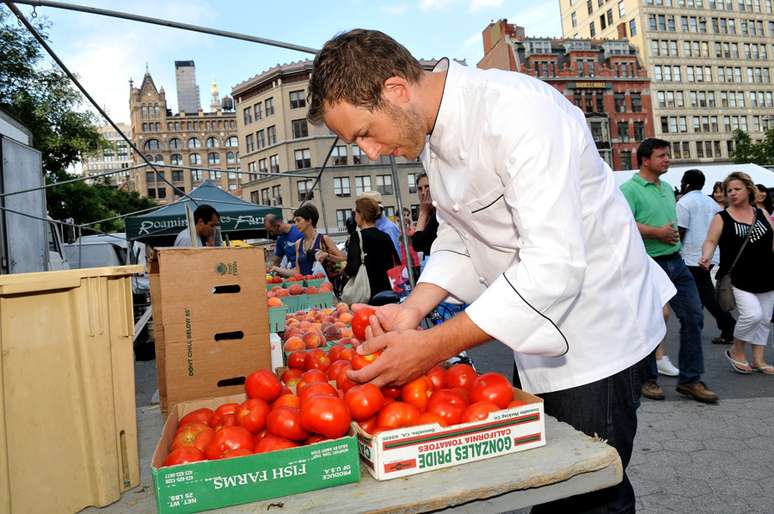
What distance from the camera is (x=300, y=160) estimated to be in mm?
56938

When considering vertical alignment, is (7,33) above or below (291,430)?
above

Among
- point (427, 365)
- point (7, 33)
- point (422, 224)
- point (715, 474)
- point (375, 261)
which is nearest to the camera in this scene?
point (427, 365)

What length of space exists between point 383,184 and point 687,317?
171 feet

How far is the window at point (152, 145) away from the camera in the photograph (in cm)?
9356

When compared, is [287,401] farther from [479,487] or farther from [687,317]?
[687,317]

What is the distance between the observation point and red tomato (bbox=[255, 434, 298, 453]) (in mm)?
1536

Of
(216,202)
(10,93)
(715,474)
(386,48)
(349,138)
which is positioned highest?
(10,93)

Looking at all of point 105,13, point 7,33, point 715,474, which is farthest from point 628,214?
point 7,33

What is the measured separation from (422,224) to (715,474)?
13.3ft

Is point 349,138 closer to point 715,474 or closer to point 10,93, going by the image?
point 715,474

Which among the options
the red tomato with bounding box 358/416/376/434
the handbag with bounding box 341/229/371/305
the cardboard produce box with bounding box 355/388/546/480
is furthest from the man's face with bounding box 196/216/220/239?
the cardboard produce box with bounding box 355/388/546/480

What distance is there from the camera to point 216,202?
13508 millimetres

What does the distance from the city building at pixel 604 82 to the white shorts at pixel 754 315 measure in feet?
176

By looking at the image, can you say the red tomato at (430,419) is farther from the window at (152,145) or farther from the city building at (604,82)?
the window at (152,145)
